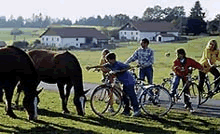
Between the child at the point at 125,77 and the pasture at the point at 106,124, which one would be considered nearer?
the pasture at the point at 106,124

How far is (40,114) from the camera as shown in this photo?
31.3ft

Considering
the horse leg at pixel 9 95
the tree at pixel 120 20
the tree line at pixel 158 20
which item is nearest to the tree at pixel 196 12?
the tree line at pixel 158 20

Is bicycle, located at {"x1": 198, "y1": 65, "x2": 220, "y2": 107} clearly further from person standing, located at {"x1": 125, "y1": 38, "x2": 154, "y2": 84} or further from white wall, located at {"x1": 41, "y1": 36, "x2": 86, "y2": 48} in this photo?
white wall, located at {"x1": 41, "y1": 36, "x2": 86, "y2": 48}

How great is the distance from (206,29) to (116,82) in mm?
59610

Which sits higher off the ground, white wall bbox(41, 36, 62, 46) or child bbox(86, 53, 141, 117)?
child bbox(86, 53, 141, 117)

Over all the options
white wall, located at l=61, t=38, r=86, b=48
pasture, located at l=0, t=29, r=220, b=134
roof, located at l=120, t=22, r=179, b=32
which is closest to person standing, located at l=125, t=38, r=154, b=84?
pasture, located at l=0, t=29, r=220, b=134

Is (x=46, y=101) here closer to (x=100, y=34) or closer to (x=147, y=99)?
(x=147, y=99)

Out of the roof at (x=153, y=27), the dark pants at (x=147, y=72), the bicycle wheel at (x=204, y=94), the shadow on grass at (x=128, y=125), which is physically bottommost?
the shadow on grass at (x=128, y=125)

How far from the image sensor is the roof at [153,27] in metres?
78.6

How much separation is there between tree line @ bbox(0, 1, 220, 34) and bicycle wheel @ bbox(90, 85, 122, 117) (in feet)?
169

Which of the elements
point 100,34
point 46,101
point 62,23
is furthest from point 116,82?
point 62,23

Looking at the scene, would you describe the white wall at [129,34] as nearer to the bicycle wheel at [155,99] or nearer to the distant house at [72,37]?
the distant house at [72,37]

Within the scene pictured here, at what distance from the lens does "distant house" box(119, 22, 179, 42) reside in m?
77.4

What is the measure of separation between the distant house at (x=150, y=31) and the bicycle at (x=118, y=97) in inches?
2544
